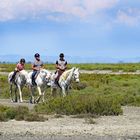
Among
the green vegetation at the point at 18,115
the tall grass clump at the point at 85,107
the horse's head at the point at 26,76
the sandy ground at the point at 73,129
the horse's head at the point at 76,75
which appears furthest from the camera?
the horse's head at the point at 26,76

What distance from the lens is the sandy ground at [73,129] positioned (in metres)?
20.2

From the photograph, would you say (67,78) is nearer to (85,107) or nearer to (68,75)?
(68,75)

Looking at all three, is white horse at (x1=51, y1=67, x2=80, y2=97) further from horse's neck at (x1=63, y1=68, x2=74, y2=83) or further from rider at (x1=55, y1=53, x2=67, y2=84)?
rider at (x1=55, y1=53, x2=67, y2=84)

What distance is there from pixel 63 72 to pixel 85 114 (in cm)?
771

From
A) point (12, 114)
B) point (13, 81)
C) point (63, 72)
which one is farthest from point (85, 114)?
point (13, 81)

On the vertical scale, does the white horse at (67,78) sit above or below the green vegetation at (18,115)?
above

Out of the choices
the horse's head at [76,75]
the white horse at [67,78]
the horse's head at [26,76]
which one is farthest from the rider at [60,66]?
the horse's head at [26,76]

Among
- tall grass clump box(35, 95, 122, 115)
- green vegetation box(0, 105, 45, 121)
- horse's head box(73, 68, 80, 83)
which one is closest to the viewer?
green vegetation box(0, 105, 45, 121)

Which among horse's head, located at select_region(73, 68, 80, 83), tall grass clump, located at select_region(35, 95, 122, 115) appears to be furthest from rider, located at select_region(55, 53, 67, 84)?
tall grass clump, located at select_region(35, 95, 122, 115)

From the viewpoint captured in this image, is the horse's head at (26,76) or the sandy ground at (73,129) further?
the horse's head at (26,76)

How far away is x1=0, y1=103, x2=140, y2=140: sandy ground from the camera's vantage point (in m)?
20.2

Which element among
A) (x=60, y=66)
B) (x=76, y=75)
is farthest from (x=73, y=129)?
(x=60, y=66)

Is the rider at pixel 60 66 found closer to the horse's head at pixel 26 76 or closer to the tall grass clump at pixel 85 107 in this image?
the horse's head at pixel 26 76

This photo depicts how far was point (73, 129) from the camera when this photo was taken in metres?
21.7
